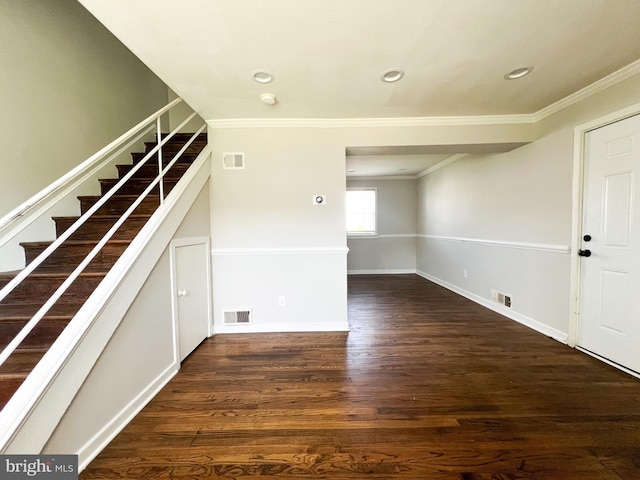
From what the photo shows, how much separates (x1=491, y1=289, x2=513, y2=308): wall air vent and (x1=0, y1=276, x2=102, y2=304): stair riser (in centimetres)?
412

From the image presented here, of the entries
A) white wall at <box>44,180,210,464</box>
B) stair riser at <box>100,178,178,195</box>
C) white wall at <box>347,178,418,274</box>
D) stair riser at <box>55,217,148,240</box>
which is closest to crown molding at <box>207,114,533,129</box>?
stair riser at <box>100,178,178,195</box>

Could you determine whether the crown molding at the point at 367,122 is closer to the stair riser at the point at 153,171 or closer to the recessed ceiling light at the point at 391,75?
the stair riser at the point at 153,171

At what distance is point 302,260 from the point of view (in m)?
2.81

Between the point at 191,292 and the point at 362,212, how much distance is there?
179 inches

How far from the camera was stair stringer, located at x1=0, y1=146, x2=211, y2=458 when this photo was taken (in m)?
0.98

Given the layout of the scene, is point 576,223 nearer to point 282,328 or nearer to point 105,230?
point 282,328

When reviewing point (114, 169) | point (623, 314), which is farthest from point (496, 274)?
point (114, 169)

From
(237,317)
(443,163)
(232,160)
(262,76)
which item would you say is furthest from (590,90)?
(237,317)

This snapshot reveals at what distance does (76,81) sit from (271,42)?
7.25 feet

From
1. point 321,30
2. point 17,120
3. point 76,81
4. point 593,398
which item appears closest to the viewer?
point 321,30

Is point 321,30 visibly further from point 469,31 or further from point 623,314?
point 623,314

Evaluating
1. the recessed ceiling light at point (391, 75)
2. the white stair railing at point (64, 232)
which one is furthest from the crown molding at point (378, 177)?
the white stair railing at point (64, 232)

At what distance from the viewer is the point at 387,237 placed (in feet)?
19.7

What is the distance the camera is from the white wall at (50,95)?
6.11 feet
